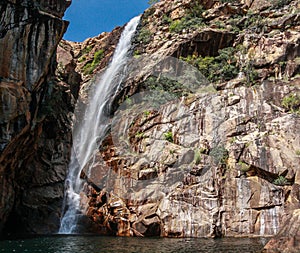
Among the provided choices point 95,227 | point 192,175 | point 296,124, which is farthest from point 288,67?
point 95,227

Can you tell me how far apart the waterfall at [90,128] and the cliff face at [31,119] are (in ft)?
2.95

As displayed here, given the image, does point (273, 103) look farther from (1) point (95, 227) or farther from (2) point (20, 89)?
(2) point (20, 89)

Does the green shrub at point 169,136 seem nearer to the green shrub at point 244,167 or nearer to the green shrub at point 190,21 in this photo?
the green shrub at point 244,167

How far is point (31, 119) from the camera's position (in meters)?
27.8

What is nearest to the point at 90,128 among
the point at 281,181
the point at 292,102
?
the point at 292,102

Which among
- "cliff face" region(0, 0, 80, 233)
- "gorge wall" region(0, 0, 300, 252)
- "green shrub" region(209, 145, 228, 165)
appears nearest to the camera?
"cliff face" region(0, 0, 80, 233)

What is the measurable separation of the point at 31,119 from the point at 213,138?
566 inches

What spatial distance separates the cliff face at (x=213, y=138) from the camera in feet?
88.0

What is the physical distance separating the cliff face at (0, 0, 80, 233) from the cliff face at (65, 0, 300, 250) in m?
4.24

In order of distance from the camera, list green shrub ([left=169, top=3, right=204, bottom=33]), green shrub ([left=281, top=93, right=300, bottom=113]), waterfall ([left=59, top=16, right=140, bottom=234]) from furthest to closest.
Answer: green shrub ([left=169, top=3, right=204, bottom=33])
waterfall ([left=59, top=16, right=140, bottom=234])
green shrub ([left=281, top=93, right=300, bottom=113])

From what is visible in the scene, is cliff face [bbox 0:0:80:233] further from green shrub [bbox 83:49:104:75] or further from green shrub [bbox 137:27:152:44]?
green shrub [bbox 137:27:152:44]

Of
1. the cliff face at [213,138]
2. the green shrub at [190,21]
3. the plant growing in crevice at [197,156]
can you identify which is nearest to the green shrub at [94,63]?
the cliff face at [213,138]

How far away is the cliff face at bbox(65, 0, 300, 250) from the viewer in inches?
1056

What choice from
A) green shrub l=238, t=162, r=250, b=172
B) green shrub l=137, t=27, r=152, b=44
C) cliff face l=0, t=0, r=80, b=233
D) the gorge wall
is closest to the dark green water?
the gorge wall
